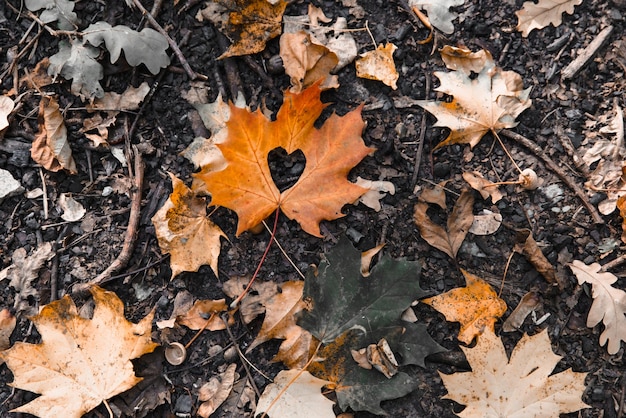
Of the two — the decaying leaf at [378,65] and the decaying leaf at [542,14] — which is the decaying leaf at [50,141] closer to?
the decaying leaf at [378,65]

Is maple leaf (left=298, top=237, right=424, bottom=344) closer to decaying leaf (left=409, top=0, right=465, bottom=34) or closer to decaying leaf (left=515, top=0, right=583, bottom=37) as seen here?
decaying leaf (left=409, top=0, right=465, bottom=34)

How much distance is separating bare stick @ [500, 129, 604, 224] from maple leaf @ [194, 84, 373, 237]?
61 cm

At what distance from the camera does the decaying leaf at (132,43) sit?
2.24 m

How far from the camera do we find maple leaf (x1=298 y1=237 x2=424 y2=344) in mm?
2043

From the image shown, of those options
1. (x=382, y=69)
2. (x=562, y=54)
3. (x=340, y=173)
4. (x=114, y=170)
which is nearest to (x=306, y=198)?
(x=340, y=173)

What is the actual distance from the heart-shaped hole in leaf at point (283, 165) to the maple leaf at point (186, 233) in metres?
0.30

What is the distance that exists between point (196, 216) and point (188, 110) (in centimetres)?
44

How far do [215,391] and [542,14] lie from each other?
1910mm

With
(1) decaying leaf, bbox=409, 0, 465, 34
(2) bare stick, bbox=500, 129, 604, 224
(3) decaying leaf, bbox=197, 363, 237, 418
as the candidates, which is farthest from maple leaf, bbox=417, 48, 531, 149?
(3) decaying leaf, bbox=197, 363, 237, 418

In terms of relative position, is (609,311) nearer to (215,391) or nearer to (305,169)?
(305,169)

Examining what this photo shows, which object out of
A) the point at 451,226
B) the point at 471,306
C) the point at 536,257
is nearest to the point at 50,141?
the point at 451,226

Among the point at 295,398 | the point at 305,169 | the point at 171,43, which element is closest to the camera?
the point at 295,398

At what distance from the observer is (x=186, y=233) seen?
7.12 feet

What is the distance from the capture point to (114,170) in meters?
2.30
